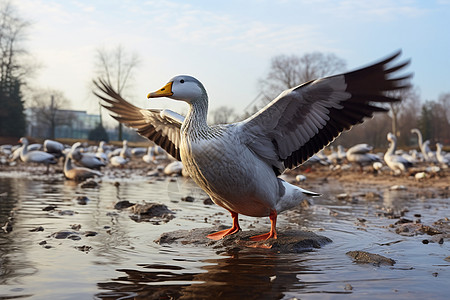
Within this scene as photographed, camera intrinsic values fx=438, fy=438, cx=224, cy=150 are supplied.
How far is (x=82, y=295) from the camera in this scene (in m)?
3.40

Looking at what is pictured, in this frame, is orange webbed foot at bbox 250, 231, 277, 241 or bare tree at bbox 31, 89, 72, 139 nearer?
orange webbed foot at bbox 250, 231, 277, 241

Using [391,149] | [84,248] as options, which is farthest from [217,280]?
[391,149]

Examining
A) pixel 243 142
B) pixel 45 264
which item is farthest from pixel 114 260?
pixel 243 142

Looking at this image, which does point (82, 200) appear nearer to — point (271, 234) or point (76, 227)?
point (76, 227)

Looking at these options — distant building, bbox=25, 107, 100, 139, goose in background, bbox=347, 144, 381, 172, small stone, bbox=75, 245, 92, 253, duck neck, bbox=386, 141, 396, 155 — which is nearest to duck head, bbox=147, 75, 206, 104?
small stone, bbox=75, 245, 92, 253

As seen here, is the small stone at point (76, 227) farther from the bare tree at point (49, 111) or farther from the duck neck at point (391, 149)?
the bare tree at point (49, 111)

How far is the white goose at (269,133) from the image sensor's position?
16.5ft

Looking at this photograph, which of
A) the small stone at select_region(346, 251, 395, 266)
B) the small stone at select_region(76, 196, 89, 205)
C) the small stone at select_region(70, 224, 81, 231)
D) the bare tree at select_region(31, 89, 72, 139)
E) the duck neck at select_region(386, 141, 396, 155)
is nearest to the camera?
the small stone at select_region(346, 251, 395, 266)

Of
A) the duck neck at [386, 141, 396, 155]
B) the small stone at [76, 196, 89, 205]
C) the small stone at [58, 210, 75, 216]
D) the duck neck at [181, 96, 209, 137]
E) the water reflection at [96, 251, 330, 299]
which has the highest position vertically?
the duck neck at [181, 96, 209, 137]

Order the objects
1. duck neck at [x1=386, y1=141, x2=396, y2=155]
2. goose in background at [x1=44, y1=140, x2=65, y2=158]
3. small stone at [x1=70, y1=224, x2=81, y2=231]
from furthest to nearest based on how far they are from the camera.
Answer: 1. goose in background at [x1=44, y1=140, x2=65, y2=158]
2. duck neck at [x1=386, y1=141, x2=396, y2=155]
3. small stone at [x1=70, y1=224, x2=81, y2=231]

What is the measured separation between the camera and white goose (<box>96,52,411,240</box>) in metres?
5.03

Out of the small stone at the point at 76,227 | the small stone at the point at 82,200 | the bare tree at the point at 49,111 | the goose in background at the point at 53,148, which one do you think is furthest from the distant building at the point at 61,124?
the small stone at the point at 76,227

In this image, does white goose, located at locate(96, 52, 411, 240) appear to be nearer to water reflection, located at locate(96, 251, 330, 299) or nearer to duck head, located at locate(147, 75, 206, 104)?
duck head, located at locate(147, 75, 206, 104)

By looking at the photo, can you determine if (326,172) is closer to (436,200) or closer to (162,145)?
(436,200)
